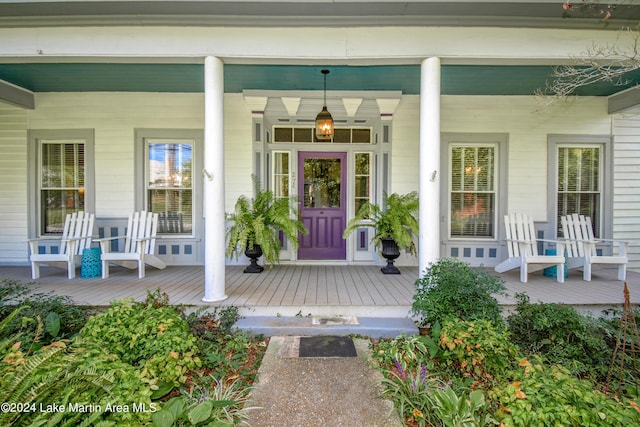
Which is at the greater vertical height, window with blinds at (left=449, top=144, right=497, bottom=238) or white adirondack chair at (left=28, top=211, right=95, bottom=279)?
window with blinds at (left=449, top=144, right=497, bottom=238)

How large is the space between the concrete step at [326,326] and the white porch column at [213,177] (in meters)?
0.58

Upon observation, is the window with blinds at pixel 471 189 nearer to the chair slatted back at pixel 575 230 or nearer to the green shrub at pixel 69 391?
the chair slatted back at pixel 575 230

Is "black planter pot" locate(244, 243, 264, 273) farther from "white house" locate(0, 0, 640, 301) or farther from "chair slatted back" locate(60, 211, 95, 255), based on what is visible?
"chair slatted back" locate(60, 211, 95, 255)

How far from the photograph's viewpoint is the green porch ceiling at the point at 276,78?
167 inches

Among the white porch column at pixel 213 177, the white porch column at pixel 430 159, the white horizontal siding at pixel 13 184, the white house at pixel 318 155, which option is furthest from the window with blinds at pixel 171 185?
the white porch column at pixel 430 159

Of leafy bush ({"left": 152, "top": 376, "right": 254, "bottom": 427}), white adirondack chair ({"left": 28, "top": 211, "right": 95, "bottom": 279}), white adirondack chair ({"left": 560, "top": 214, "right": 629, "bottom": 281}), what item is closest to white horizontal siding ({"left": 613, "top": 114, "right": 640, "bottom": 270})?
white adirondack chair ({"left": 560, "top": 214, "right": 629, "bottom": 281})

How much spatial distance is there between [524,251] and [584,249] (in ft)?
2.85

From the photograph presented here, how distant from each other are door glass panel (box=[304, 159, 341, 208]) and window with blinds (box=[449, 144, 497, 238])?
6.41 ft

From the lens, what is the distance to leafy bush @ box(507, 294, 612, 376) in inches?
98.2

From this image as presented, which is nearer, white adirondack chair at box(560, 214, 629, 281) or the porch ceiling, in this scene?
the porch ceiling

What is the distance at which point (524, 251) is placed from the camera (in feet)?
14.7

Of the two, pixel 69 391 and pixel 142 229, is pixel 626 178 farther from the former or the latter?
pixel 142 229

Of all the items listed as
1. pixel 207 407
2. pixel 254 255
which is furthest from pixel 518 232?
pixel 207 407

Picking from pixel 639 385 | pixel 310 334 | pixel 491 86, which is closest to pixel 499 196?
pixel 491 86
